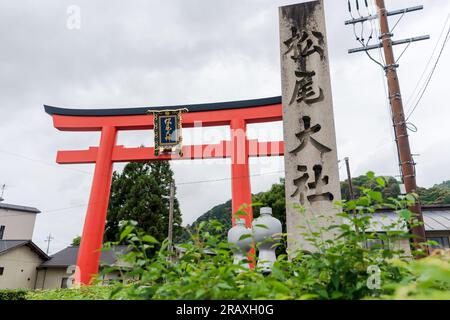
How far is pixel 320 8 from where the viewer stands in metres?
5.05

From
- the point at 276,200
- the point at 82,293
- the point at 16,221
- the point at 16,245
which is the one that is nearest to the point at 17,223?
the point at 16,221

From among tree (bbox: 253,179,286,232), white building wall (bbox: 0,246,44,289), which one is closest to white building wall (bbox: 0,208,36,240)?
white building wall (bbox: 0,246,44,289)

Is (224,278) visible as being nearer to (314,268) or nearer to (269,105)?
(314,268)

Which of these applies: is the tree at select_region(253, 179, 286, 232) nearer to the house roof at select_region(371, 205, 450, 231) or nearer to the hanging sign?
the house roof at select_region(371, 205, 450, 231)

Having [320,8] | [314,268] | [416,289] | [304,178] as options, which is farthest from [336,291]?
[320,8]

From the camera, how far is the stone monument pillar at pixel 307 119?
4.20 m

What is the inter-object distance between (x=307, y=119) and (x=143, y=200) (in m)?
18.7

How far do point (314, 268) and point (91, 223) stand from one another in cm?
869

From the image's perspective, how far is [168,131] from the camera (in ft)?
31.1

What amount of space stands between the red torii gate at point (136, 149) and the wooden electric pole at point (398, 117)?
2.89 metres

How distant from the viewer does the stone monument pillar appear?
13.8 ft

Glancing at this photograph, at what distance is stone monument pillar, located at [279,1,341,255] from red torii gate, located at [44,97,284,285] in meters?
3.68
